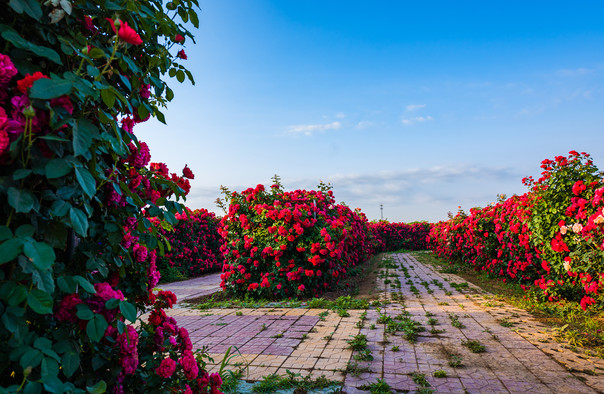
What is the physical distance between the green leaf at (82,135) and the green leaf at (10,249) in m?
0.29

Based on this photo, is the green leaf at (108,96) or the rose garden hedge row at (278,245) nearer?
the green leaf at (108,96)

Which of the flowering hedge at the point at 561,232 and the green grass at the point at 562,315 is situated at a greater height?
the flowering hedge at the point at 561,232

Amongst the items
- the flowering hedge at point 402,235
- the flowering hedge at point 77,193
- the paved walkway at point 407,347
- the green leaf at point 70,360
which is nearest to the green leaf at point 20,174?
the flowering hedge at point 77,193

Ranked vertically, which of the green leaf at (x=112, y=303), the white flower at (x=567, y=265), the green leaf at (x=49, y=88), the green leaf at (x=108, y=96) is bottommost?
the white flower at (x=567, y=265)

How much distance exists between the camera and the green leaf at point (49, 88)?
871 millimetres

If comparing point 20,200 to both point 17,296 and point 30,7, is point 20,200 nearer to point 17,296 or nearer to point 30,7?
point 17,296

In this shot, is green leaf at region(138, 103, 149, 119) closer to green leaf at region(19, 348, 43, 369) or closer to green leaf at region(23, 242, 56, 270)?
green leaf at region(23, 242, 56, 270)

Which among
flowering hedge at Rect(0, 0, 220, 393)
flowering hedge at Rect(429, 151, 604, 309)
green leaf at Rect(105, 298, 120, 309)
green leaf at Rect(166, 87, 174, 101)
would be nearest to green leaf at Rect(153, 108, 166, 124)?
flowering hedge at Rect(0, 0, 220, 393)

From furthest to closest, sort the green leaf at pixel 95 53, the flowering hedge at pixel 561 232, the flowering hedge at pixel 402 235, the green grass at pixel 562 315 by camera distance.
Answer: the flowering hedge at pixel 402 235 < the flowering hedge at pixel 561 232 < the green grass at pixel 562 315 < the green leaf at pixel 95 53

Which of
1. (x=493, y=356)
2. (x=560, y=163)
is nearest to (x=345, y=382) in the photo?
(x=493, y=356)

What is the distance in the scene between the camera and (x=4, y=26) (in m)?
0.97

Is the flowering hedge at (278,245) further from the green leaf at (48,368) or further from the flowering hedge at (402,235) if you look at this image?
the flowering hedge at (402,235)

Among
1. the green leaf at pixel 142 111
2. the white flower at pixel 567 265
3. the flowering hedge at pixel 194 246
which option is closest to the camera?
the green leaf at pixel 142 111

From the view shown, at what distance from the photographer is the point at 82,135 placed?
1.00m
